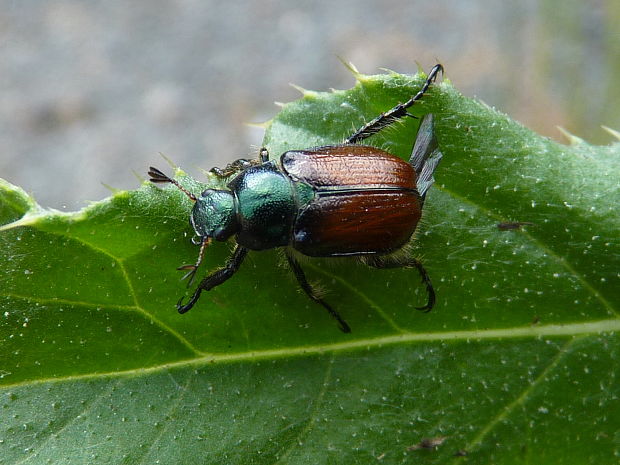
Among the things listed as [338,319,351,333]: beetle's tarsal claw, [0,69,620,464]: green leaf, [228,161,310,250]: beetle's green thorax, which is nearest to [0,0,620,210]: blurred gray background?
[228,161,310,250]: beetle's green thorax

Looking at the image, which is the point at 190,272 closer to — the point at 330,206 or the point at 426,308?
the point at 330,206

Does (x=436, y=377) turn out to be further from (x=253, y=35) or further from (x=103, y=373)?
(x=253, y=35)

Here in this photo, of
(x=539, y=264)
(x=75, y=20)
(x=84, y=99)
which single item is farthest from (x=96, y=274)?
(x=75, y=20)

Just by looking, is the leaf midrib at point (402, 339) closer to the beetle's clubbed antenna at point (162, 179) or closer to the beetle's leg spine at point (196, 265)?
the beetle's leg spine at point (196, 265)

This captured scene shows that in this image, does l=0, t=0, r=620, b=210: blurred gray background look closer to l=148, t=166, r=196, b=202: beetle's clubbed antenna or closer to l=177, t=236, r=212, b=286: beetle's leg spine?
l=148, t=166, r=196, b=202: beetle's clubbed antenna

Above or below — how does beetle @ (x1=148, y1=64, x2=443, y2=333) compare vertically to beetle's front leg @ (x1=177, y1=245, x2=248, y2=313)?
above

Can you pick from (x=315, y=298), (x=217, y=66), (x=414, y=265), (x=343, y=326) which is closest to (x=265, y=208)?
(x=315, y=298)

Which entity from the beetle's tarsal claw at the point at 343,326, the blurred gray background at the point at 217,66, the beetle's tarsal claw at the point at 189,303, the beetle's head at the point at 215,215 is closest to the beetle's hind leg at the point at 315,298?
the beetle's tarsal claw at the point at 343,326

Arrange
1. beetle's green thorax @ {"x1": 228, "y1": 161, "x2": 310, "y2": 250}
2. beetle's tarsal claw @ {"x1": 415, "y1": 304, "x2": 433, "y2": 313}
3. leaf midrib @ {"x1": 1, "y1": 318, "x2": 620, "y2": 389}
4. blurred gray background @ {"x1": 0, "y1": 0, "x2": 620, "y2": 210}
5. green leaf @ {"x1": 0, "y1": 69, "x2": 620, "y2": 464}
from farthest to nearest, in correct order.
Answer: blurred gray background @ {"x1": 0, "y1": 0, "x2": 620, "y2": 210} → beetle's green thorax @ {"x1": 228, "y1": 161, "x2": 310, "y2": 250} → beetle's tarsal claw @ {"x1": 415, "y1": 304, "x2": 433, "y2": 313} → leaf midrib @ {"x1": 1, "y1": 318, "x2": 620, "y2": 389} → green leaf @ {"x1": 0, "y1": 69, "x2": 620, "y2": 464}
